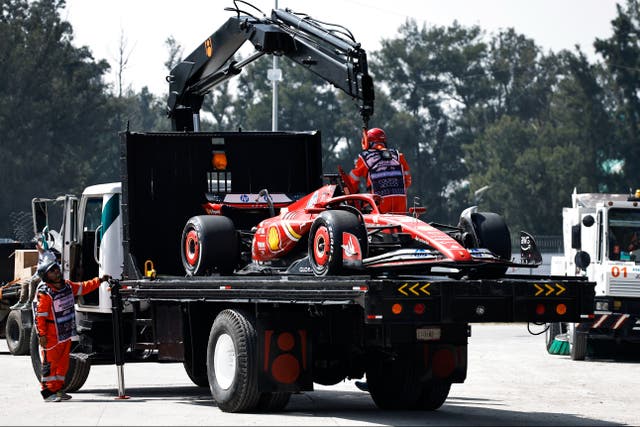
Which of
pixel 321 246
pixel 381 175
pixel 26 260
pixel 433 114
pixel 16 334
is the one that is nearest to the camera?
pixel 321 246

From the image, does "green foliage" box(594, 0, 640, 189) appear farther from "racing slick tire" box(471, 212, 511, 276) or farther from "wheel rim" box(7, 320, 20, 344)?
"racing slick tire" box(471, 212, 511, 276)

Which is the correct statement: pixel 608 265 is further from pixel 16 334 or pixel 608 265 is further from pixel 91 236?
pixel 16 334

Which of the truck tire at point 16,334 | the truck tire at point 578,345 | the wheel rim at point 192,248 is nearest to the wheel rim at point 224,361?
the wheel rim at point 192,248

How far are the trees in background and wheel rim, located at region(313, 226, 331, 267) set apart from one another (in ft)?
163

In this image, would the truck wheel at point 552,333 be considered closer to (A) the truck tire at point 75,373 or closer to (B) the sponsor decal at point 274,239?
(A) the truck tire at point 75,373

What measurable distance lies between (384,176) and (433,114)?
272 feet

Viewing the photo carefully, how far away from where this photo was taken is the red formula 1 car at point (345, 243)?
13.2 meters

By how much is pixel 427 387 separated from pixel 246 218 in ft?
11.4

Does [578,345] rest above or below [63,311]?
below

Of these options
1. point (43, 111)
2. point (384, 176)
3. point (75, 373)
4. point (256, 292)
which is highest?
point (43, 111)

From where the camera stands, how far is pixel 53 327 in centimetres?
1571

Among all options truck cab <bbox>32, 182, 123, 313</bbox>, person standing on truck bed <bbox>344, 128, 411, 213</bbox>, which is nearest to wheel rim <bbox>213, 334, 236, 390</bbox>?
person standing on truck bed <bbox>344, 128, 411, 213</bbox>

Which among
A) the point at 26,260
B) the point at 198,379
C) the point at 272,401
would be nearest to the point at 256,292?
the point at 272,401

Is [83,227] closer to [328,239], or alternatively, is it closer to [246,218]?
[246,218]
